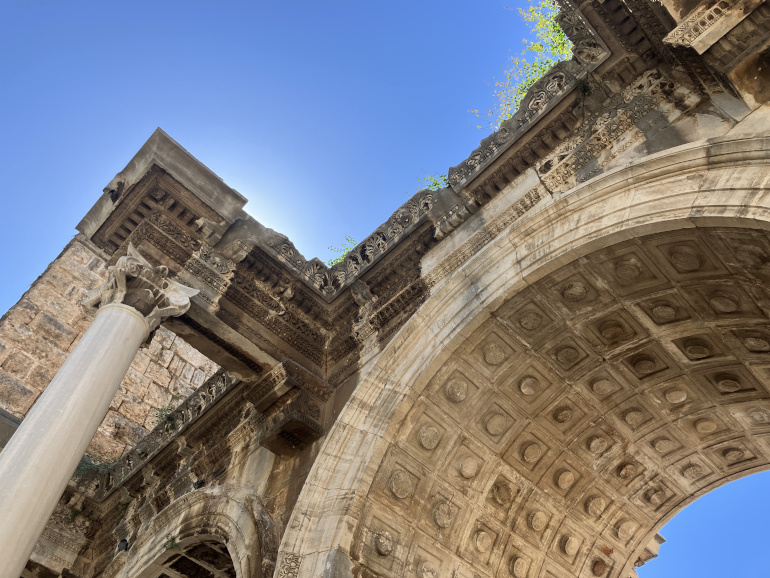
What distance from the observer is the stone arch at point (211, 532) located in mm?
6168

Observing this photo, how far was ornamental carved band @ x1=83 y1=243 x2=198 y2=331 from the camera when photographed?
244 inches

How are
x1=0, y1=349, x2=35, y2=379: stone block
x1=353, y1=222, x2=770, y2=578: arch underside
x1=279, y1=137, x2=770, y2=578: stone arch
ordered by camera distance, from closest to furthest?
x1=279, y1=137, x2=770, y2=578: stone arch, x1=353, y1=222, x2=770, y2=578: arch underside, x1=0, y1=349, x2=35, y2=379: stone block

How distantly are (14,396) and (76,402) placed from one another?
8.42 m

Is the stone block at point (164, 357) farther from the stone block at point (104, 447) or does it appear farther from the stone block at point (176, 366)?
the stone block at point (104, 447)

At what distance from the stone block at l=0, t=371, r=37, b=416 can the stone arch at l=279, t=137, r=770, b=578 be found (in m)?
8.42

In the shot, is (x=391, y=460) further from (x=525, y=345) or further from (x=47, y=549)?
(x=47, y=549)

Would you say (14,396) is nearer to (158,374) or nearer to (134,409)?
(134,409)

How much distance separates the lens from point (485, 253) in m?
6.27

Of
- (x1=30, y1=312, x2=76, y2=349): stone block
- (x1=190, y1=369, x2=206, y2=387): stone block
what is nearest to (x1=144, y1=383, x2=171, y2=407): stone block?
(x1=190, y1=369, x2=206, y2=387): stone block

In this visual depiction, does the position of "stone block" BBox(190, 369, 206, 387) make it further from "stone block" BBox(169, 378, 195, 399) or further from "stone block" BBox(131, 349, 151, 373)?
"stone block" BBox(131, 349, 151, 373)

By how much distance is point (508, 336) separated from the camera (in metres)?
6.28

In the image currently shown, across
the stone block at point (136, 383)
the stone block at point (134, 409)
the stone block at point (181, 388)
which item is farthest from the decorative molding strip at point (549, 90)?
the stone block at point (181, 388)

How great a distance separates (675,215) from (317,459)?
372 cm

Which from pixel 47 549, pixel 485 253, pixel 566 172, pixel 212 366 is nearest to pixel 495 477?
pixel 485 253
